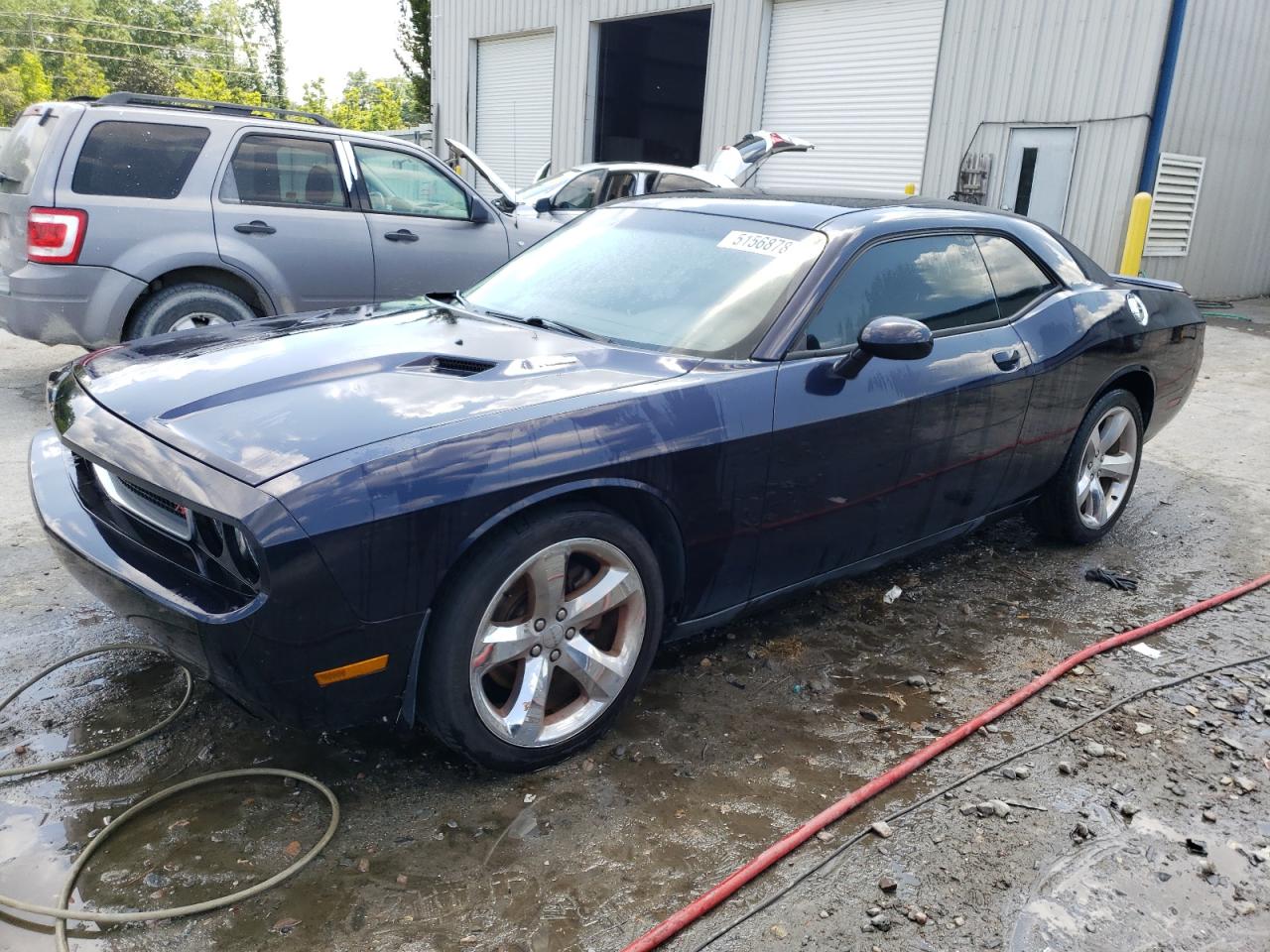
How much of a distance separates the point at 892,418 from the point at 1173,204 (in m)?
11.0

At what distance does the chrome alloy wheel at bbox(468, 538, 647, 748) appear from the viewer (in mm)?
2557

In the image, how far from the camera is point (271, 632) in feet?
7.25

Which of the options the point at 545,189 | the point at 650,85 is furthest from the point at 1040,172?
the point at 650,85

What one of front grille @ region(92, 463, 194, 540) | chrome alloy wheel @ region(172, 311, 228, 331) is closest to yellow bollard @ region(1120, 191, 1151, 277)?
chrome alloy wheel @ region(172, 311, 228, 331)

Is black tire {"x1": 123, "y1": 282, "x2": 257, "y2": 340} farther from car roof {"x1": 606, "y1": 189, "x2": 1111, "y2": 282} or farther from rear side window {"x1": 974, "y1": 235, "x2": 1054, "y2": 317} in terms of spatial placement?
rear side window {"x1": 974, "y1": 235, "x2": 1054, "y2": 317}

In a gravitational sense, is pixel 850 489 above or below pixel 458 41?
below

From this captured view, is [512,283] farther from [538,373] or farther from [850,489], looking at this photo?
[850,489]

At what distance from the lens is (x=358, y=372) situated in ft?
9.24

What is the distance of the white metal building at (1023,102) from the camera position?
1145cm

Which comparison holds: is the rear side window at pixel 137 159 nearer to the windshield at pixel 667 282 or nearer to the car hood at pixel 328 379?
the car hood at pixel 328 379

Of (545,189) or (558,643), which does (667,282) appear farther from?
(545,189)

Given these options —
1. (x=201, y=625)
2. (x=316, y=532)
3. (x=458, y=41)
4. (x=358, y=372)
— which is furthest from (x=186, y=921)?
(x=458, y=41)

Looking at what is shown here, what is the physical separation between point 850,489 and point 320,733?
5.86ft

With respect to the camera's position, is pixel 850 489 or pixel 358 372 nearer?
pixel 358 372
